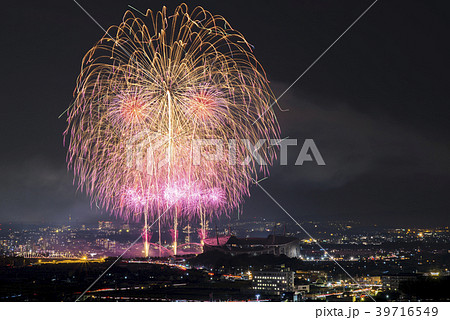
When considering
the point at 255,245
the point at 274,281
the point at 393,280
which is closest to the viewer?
the point at 274,281

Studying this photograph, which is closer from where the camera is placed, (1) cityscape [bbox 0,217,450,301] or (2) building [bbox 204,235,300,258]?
(1) cityscape [bbox 0,217,450,301]

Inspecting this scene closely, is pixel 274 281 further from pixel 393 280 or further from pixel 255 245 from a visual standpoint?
pixel 255 245

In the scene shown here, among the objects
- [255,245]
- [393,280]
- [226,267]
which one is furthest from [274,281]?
[255,245]

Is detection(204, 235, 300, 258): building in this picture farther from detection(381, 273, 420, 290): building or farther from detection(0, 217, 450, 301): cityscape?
detection(381, 273, 420, 290): building

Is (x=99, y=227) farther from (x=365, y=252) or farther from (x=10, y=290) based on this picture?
(x=10, y=290)

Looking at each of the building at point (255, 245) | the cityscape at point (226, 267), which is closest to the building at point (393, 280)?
the cityscape at point (226, 267)

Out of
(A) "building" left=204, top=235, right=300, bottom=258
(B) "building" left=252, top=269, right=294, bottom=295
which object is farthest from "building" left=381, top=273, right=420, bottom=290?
(A) "building" left=204, top=235, right=300, bottom=258
